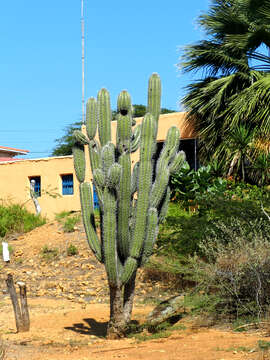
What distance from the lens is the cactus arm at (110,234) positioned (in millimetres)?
8211

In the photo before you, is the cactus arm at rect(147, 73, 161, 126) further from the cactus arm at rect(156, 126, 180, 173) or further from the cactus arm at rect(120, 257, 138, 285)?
the cactus arm at rect(120, 257, 138, 285)

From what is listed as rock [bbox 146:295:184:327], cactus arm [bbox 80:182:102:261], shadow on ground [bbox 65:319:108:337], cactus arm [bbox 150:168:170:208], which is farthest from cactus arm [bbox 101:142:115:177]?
shadow on ground [bbox 65:319:108:337]

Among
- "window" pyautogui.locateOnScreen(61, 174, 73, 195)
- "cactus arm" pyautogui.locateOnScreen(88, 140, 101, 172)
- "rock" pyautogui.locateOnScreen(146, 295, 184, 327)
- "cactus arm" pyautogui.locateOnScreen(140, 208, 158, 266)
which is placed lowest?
"window" pyautogui.locateOnScreen(61, 174, 73, 195)

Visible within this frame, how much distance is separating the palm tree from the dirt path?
486 centimetres

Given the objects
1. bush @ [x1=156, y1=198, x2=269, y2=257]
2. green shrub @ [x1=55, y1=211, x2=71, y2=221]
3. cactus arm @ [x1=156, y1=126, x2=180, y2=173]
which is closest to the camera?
cactus arm @ [x1=156, y1=126, x2=180, y2=173]

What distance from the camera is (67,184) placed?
72.1 feet

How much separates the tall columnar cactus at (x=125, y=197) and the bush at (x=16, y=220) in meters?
10.9

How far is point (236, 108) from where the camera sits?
49.4ft

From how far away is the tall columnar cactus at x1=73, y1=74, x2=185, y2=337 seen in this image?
831cm

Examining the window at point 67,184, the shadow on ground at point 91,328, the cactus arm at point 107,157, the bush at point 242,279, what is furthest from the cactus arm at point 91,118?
the window at point 67,184

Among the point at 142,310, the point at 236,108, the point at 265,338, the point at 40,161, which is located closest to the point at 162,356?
the point at 265,338

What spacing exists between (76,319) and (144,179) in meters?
3.36

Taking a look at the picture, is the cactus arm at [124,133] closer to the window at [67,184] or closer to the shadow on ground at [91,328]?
the shadow on ground at [91,328]

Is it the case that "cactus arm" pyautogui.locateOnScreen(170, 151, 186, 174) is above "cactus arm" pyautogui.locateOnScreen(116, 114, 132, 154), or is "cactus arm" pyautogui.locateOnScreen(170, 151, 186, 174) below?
below
